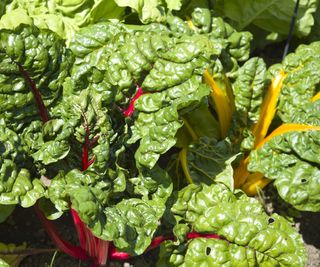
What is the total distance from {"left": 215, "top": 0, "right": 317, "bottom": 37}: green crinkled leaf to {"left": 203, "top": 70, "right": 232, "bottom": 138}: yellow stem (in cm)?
62

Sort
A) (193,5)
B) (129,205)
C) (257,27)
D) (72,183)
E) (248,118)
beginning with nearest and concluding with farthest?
(72,183), (129,205), (248,118), (193,5), (257,27)

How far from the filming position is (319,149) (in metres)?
2.47

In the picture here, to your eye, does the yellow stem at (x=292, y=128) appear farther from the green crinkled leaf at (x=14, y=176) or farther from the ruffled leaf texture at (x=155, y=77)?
the green crinkled leaf at (x=14, y=176)

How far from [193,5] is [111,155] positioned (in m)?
1.13

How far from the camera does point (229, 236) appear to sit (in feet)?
7.59

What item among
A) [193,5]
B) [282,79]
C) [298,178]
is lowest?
[298,178]

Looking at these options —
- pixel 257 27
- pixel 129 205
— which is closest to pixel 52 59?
pixel 129 205

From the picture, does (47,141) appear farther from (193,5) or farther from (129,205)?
(193,5)

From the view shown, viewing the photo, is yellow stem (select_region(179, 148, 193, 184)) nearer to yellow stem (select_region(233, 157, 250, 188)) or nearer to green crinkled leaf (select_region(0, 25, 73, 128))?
yellow stem (select_region(233, 157, 250, 188))

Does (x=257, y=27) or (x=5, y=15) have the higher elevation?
(x=5, y=15)

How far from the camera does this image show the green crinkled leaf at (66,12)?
2.74 m

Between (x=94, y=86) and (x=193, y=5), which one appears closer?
(x=94, y=86)

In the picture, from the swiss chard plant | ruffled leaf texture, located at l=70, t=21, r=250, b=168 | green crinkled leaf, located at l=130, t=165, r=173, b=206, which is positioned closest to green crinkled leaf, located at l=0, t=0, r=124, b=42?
the swiss chard plant

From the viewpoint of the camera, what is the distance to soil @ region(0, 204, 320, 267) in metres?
2.68
